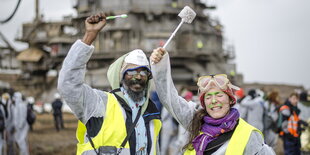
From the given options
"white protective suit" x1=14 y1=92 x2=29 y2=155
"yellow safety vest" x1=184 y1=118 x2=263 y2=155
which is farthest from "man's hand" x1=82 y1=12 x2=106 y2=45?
"white protective suit" x1=14 y1=92 x2=29 y2=155

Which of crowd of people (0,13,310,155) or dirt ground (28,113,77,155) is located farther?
dirt ground (28,113,77,155)

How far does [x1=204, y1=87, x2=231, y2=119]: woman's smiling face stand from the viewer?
334 cm

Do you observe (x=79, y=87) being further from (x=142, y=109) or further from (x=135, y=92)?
(x=142, y=109)

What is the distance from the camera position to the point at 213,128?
326 centimetres

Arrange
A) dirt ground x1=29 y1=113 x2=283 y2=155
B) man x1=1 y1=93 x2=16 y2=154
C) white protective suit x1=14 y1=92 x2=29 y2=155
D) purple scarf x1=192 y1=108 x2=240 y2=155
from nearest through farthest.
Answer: purple scarf x1=192 y1=108 x2=240 y2=155 → man x1=1 y1=93 x2=16 y2=154 → white protective suit x1=14 y1=92 x2=29 y2=155 → dirt ground x1=29 y1=113 x2=283 y2=155

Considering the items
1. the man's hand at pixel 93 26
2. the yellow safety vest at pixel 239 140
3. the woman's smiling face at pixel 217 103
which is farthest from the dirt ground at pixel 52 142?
the man's hand at pixel 93 26

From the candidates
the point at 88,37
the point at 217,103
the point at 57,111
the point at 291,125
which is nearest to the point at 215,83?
the point at 217,103

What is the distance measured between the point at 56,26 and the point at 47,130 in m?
14.3

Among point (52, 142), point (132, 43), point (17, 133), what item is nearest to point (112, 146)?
point (17, 133)

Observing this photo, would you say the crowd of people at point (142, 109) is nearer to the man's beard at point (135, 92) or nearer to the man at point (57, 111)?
Answer: the man's beard at point (135, 92)

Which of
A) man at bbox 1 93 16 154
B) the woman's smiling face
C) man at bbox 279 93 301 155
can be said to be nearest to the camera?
the woman's smiling face

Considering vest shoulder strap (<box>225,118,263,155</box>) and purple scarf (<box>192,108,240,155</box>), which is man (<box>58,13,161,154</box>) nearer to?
purple scarf (<box>192,108,240,155</box>)

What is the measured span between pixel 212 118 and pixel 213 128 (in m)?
0.12

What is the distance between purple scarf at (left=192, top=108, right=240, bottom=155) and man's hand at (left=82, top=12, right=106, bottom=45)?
4.07 feet
